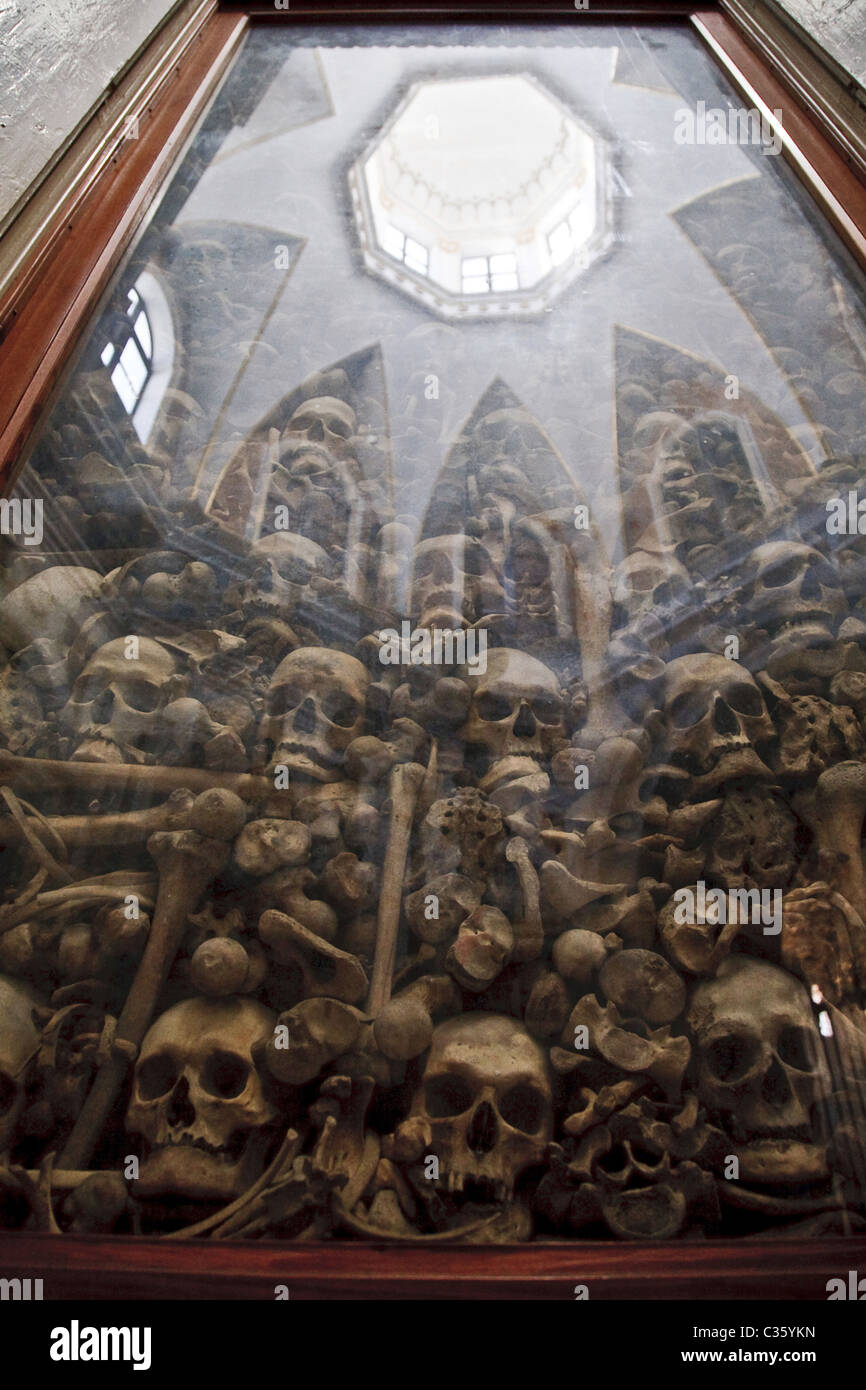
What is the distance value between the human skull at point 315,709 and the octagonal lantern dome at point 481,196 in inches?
134

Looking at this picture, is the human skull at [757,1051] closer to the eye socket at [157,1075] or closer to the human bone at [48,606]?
the eye socket at [157,1075]

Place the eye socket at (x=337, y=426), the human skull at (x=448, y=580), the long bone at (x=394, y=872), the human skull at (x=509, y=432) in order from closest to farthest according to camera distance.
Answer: the long bone at (x=394, y=872)
the human skull at (x=448, y=580)
the human skull at (x=509, y=432)
the eye socket at (x=337, y=426)

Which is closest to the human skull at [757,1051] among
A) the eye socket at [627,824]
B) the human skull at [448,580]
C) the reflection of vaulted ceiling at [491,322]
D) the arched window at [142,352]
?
the eye socket at [627,824]

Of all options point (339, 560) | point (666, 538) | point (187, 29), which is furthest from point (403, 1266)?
point (187, 29)

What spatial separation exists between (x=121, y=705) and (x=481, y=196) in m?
5.78

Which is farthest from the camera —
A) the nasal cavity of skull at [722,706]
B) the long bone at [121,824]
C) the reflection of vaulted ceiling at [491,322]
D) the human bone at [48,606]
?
the reflection of vaulted ceiling at [491,322]

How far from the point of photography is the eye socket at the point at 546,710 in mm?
4414

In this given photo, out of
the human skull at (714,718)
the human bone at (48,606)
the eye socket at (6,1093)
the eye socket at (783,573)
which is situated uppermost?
the eye socket at (783,573)

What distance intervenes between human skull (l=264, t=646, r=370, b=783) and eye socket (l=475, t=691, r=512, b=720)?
519 mm

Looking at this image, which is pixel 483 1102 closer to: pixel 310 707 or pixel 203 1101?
pixel 203 1101

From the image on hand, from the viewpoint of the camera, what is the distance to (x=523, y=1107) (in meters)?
3.31

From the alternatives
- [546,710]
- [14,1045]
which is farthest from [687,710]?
[14,1045]

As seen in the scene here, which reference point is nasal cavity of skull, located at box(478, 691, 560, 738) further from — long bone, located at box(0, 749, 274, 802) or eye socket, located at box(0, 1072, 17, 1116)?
eye socket, located at box(0, 1072, 17, 1116)
